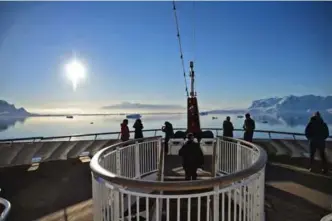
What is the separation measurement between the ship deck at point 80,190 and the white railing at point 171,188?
43.9 inches

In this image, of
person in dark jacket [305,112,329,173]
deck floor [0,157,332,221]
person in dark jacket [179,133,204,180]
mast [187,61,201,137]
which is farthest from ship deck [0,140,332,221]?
mast [187,61,201,137]

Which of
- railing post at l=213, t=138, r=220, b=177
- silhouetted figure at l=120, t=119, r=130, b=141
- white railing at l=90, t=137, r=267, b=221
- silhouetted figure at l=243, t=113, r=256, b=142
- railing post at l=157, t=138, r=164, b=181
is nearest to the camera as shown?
white railing at l=90, t=137, r=267, b=221

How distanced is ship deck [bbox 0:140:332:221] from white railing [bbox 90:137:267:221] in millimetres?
1116

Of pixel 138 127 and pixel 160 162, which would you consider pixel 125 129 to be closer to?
pixel 138 127

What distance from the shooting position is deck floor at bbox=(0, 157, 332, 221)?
6.36 metres

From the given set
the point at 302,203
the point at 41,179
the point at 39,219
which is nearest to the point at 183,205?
the point at 302,203

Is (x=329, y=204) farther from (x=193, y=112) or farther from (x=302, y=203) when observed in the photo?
(x=193, y=112)

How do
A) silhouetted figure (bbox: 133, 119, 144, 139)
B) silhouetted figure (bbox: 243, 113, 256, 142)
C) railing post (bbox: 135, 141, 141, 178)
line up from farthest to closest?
silhouetted figure (bbox: 133, 119, 144, 139) < silhouetted figure (bbox: 243, 113, 256, 142) < railing post (bbox: 135, 141, 141, 178)

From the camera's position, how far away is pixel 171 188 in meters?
3.27

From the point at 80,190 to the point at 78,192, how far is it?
14 centimetres

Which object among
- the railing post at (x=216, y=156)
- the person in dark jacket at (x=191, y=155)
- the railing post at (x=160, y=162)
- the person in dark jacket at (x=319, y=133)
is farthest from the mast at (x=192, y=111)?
the person in dark jacket at (x=191, y=155)

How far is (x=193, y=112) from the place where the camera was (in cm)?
1226

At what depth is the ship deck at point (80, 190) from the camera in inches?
251

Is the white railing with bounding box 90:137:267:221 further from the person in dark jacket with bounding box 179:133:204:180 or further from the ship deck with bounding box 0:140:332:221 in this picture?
the ship deck with bounding box 0:140:332:221
